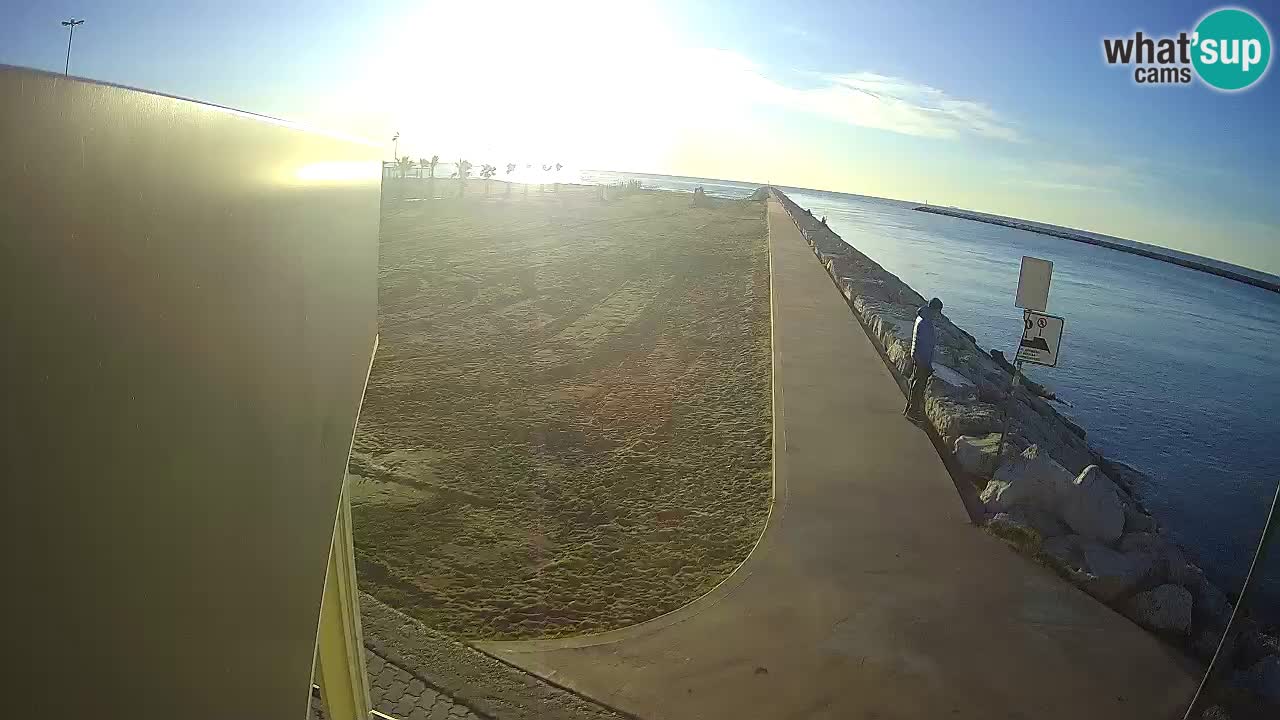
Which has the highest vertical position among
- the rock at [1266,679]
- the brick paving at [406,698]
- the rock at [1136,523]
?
the rock at [1136,523]

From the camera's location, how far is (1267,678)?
4297 millimetres

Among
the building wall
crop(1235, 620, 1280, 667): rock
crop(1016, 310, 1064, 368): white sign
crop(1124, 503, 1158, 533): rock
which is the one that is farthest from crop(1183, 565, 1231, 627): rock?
the building wall

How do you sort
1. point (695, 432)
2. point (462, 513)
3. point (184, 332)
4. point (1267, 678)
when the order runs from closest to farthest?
point (184, 332)
point (1267, 678)
point (462, 513)
point (695, 432)

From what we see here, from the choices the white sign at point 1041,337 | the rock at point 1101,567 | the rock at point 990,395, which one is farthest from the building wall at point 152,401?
the rock at point 990,395

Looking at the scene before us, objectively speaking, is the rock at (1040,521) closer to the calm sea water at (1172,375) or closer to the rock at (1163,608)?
the rock at (1163,608)

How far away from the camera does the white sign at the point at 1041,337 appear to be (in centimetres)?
625

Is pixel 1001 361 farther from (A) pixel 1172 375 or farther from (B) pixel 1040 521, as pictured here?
(B) pixel 1040 521

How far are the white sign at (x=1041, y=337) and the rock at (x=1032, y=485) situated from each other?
914 millimetres

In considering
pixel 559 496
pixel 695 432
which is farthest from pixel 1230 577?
pixel 559 496

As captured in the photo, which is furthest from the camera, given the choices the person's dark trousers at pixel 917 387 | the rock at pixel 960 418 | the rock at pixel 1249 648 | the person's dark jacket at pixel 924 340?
the person's dark trousers at pixel 917 387

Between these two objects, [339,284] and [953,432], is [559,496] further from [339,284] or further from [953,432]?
[339,284]

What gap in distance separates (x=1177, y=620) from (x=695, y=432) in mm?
4875

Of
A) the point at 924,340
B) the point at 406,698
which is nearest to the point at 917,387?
the point at 924,340

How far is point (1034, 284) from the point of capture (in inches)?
250
